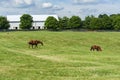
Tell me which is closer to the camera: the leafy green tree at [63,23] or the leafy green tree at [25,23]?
the leafy green tree at [25,23]

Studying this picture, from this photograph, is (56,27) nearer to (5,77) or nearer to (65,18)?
(65,18)

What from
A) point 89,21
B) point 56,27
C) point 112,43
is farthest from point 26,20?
point 112,43

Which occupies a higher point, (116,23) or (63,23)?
(116,23)

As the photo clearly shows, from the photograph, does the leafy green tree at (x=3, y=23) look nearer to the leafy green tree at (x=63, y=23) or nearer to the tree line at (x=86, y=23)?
the tree line at (x=86, y=23)

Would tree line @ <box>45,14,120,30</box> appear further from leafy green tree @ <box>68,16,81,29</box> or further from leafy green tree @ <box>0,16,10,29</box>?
leafy green tree @ <box>0,16,10,29</box>

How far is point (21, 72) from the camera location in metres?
20.9

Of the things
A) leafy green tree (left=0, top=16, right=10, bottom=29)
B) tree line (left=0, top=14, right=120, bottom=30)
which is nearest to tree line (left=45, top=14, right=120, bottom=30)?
tree line (left=0, top=14, right=120, bottom=30)

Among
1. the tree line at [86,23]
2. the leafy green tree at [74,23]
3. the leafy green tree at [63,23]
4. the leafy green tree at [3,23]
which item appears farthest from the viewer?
the leafy green tree at [74,23]

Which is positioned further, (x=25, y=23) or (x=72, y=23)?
(x=72, y=23)

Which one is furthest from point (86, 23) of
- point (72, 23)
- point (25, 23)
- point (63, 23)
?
point (25, 23)

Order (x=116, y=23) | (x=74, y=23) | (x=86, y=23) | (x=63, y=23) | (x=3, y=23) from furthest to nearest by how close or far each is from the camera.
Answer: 1. (x=86, y=23)
2. (x=63, y=23)
3. (x=74, y=23)
4. (x=3, y=23)
5. (x=116, y=23)

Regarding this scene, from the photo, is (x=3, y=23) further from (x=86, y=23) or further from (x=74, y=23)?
(x=86, y=23)

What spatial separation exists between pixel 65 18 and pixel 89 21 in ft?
39.3

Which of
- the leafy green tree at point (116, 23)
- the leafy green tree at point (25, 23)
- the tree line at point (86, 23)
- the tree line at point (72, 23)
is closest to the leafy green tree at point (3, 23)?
the tree line at point (72, 23)
